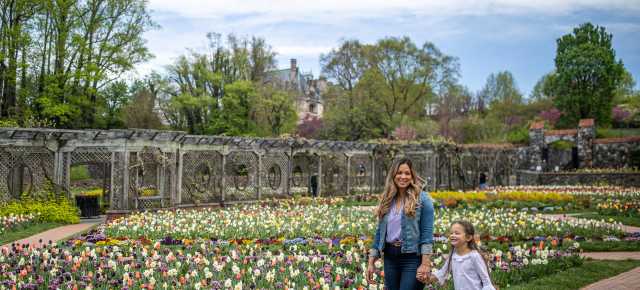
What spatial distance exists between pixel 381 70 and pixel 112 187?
3912cm

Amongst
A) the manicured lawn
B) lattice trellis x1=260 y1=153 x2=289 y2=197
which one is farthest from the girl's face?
lattice trellis x1=260 y1=153 x2=289 y2=197

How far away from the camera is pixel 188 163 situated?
19766mm

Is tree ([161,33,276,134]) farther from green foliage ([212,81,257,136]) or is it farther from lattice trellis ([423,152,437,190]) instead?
lattice trellis ([423,152,437,190])

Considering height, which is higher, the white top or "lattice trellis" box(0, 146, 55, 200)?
"lattice trellis" box(0, 146, 55, 200)

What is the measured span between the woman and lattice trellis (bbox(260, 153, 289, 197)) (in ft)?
59.7

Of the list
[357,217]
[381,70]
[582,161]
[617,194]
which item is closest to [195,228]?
[357,217]

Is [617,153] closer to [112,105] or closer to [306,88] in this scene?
[112,105]

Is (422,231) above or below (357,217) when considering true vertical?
above

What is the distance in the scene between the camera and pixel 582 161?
122ft

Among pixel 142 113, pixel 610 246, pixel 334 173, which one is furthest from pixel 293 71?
pixel 610 246

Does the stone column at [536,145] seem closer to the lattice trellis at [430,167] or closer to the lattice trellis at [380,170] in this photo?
the lattice trellis at [430,167]

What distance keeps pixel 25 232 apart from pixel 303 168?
544 inches

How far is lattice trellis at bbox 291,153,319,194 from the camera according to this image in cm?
2484

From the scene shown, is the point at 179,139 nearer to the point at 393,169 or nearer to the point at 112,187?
the point at 112,187
